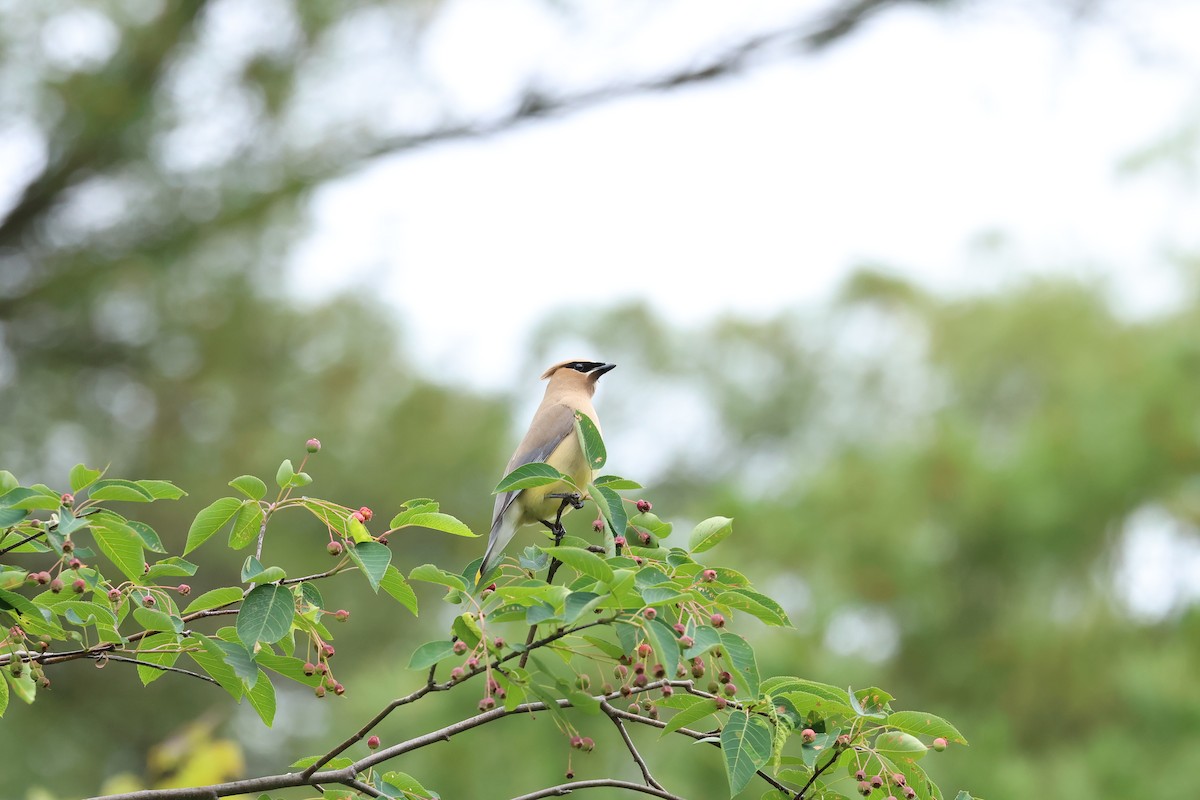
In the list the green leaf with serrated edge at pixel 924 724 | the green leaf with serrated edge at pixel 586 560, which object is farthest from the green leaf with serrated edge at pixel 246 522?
the green leaf with serrated edge at pixel 924 724

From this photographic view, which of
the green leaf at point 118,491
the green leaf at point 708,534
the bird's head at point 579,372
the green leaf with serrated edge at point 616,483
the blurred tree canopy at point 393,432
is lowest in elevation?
the green leaf at point 118,491

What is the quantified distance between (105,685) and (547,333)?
4.74 metres

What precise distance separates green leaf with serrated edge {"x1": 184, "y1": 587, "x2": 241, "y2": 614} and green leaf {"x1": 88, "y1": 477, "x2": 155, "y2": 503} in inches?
7.2

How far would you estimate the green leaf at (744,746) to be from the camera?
5.86ft

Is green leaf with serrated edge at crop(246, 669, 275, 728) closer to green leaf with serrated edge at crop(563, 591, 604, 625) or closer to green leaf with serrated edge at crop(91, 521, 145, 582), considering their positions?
green leaf with serrated edge at crop(91, 521, 145, 582)

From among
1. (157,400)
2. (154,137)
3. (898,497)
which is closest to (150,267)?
(154,137)

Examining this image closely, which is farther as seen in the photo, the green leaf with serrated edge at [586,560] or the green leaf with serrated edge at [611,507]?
the green leaf with serrated edge at [611,507]

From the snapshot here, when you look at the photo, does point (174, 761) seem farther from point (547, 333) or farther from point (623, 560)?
point (547, 333)

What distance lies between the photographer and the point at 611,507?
2002 millimetres

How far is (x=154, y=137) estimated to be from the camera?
6785mm

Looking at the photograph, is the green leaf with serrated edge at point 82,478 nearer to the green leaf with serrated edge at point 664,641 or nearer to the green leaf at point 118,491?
the green leaf at point 118,491

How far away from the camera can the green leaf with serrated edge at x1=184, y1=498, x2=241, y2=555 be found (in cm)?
192

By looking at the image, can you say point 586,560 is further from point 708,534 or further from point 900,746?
point 900,746

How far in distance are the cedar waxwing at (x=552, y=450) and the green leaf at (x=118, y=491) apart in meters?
1.04
